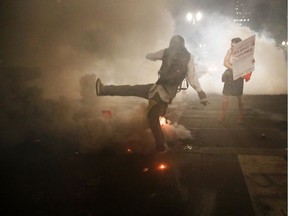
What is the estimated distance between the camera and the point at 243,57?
765cm


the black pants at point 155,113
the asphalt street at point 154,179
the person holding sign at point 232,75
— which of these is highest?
the person holding sign at point 232,75

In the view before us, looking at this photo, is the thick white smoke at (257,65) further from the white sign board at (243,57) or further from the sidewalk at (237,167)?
the sidewalk at (237,167)

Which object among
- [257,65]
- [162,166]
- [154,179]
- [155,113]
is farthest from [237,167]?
[257,65]

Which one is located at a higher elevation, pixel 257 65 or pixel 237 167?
pixel 257 65

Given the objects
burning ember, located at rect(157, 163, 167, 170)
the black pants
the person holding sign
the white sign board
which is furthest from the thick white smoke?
burning ember, located at rect(157, 163, 167, 170)

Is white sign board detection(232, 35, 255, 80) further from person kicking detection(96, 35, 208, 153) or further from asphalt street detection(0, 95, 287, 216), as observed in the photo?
person kicking detection(96, 35, 208, 153)

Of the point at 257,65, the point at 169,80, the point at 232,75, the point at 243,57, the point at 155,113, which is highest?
the point at 257,65

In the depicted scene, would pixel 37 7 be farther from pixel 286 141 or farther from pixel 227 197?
pixel 227 197

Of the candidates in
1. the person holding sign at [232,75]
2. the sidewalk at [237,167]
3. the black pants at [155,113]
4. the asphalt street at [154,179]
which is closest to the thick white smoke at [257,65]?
the person holding sign at [232,75]

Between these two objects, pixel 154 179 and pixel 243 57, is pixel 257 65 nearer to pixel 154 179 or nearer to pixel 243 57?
pixel 243 57

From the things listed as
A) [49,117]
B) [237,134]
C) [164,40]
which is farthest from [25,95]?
[164,40]

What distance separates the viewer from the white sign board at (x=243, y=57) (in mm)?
7469

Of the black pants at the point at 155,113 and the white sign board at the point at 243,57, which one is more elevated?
the white sign board at the point at 243,57

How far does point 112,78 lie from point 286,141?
10.7m
